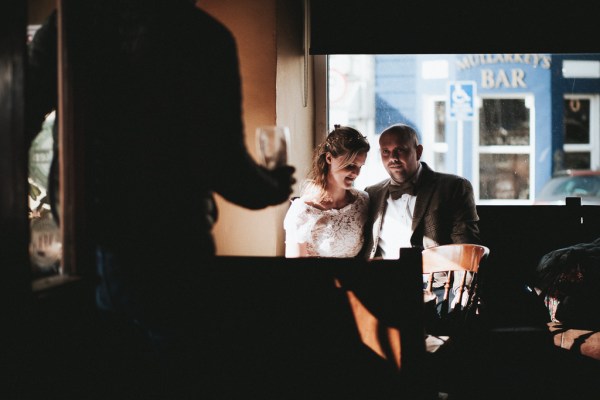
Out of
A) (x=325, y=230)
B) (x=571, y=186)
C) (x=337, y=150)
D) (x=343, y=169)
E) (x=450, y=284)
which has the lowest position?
(x=450, y=284)

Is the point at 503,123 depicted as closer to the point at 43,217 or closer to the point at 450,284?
the point at 450,284

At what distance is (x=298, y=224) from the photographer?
3043 millimetres

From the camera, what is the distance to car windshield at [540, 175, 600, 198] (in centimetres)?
369

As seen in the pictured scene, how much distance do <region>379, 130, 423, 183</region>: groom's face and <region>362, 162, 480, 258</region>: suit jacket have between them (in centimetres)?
13

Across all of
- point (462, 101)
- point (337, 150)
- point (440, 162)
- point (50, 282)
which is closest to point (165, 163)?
point (50, 282)

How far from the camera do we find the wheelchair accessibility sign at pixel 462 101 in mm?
3693

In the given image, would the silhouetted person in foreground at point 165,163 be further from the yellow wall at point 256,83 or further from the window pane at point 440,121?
the window pane at point 440,121

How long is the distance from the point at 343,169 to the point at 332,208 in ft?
0.72

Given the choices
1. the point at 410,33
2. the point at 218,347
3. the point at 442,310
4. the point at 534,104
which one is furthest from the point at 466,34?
the point at 218,347

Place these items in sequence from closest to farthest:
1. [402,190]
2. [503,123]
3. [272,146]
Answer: [272,146] → [402,190] → [503,123]

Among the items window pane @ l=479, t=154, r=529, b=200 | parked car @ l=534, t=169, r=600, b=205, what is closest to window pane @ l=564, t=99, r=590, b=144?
parked car @ l=534, t=169, r=600, b=205

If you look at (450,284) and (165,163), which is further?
(450,284)

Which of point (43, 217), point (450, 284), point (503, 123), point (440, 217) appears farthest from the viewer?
point (503, 123)

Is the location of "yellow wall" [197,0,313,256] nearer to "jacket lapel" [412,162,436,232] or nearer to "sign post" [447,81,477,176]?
"jacket lapel" [412,162,436,232]
